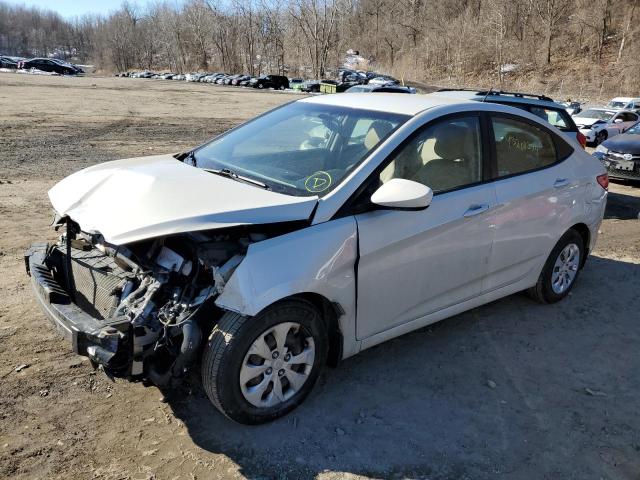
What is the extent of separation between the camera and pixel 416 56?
80938 millimetres

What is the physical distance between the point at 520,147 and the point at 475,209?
2.99 feet

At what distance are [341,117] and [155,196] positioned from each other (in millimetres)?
1521

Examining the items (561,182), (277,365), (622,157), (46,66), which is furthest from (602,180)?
(46,66)

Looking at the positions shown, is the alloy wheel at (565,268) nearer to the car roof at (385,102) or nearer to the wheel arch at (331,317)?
the car roof at (385,102)

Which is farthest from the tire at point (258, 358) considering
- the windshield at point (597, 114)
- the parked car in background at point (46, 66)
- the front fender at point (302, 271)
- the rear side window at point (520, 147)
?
the parked car in background at point (46, 66)

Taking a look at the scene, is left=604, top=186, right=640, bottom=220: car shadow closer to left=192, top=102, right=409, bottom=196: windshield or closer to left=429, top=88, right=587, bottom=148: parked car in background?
A: left=429, top=88, right=587, bottom=148: parked car in background

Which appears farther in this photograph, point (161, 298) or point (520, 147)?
point (520, 147)

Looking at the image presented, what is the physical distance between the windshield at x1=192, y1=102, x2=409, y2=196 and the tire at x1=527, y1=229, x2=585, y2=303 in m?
2.08

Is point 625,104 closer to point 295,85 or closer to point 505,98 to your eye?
point 505,98

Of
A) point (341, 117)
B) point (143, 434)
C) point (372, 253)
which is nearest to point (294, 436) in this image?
point (143, 434)

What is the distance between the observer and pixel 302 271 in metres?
3.05

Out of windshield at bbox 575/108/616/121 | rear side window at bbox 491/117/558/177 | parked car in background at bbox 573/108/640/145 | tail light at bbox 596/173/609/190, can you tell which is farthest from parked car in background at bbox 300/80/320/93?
rear side window at bbox 491/117/558/177

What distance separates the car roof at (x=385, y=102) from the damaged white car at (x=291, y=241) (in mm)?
23

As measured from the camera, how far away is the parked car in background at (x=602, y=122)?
1944cm
